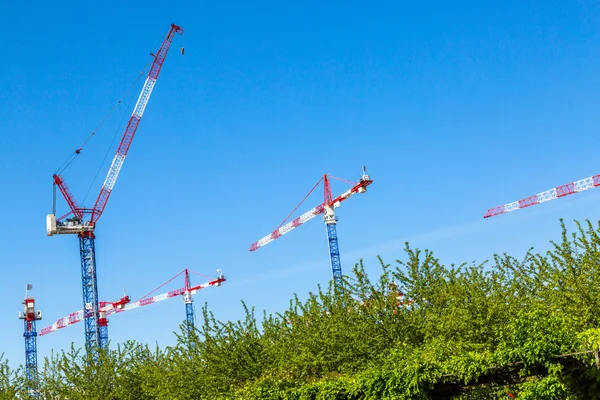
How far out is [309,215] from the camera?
108312 mm

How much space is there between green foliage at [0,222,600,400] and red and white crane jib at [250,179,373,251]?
6261 cm

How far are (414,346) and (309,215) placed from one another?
81.9 metres

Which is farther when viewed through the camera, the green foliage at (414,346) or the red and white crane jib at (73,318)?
the red and white crane jib at (73,318)

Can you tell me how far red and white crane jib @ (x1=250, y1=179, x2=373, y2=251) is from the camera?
99312 mm

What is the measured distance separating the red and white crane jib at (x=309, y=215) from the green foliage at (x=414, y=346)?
6261 centimetres

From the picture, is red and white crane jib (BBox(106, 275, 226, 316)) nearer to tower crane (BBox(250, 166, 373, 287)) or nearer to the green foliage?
tower crane (BBox(250, 166, 373, 287))

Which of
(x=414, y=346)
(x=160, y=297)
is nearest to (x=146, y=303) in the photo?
(x=160, y=297)

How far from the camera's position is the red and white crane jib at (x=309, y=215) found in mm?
99312

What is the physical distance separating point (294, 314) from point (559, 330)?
15.6m

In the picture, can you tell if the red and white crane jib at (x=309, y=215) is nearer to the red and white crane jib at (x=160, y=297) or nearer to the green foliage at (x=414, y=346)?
the red and white crane jib at (x=160, y=297)

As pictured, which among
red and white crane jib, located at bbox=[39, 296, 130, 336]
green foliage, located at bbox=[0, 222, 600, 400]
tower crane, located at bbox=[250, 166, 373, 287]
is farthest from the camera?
red and white crane jib, located at bbox=[39, 296, 130, 336]

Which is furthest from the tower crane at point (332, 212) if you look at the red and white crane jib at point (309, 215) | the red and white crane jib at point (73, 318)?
the red and white crane jib at point (73, 318)

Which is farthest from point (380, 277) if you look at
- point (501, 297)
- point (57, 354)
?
point (57, 354)

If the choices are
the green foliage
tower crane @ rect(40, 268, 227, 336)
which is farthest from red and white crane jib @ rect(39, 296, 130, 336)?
the green foliage
